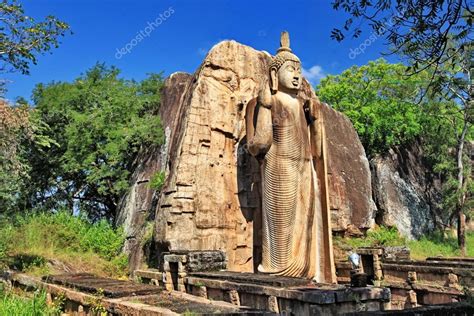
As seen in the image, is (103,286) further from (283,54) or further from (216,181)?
(283,54)

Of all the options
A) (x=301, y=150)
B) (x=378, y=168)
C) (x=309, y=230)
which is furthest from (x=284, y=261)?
(x=378, y=168)

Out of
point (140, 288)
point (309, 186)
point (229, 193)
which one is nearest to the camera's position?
point (140, 288)

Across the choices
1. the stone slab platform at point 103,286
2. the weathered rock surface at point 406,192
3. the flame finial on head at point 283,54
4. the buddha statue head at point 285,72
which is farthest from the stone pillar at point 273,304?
the weathered rock surface at point 406,192

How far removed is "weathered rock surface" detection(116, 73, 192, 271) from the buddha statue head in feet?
13.4

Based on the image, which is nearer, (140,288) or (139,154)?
(140,288)

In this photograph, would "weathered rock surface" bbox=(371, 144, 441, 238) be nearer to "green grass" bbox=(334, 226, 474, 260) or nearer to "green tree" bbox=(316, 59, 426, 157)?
"green grass" bbox=(334, 226, 474, 260)

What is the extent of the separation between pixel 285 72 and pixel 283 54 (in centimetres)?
41

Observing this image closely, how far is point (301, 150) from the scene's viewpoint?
10.2 m

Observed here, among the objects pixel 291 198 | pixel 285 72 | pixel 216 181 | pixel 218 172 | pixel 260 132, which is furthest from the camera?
pixel 218 172

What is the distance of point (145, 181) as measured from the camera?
13.7m

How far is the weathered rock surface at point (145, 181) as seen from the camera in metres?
12.6

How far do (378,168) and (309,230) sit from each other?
13379 millimetres

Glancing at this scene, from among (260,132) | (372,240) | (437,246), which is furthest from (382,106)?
(260,132)

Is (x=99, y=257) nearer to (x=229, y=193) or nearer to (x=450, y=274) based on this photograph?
(x=229, y=193)
